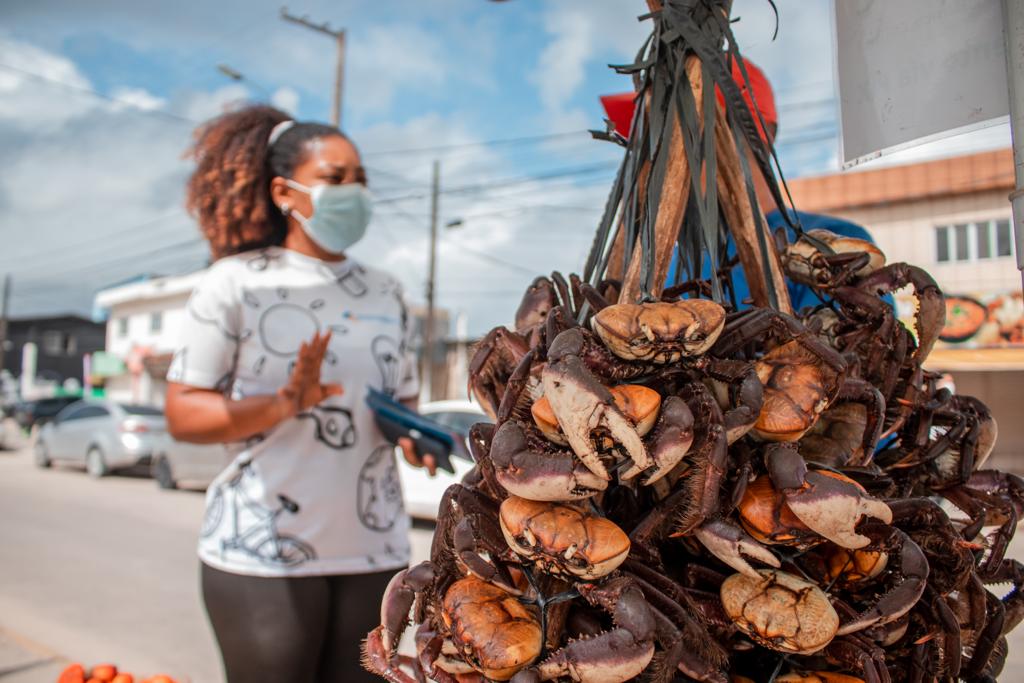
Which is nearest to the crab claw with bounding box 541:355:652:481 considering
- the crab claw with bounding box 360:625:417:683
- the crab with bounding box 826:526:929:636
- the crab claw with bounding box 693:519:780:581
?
the crab claw with bounding box 693:519:780:581

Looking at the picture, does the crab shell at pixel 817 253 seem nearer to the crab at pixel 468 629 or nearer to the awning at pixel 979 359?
the crab at pixel 468 629

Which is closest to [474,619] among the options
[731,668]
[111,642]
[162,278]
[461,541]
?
[461,541]

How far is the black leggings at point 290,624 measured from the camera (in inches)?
74.7

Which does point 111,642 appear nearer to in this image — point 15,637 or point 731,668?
point 15,637

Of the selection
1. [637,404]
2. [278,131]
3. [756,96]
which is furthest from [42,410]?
[637,404]

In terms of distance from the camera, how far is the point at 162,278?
3036 centimetres

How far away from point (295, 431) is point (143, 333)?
104 feet

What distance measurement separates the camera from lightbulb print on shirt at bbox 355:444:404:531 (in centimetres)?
217

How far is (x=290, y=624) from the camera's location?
1935 millimetres

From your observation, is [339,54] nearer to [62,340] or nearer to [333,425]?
[333,425]

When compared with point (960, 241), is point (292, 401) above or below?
A: below

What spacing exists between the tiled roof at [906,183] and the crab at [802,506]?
1284 cm

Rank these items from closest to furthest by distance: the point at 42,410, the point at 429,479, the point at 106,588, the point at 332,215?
the point at 332,215 < the point at 106,588 < the point at 429,479 < the point at 42,410

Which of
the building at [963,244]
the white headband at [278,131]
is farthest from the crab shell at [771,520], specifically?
the building at [963,244]
